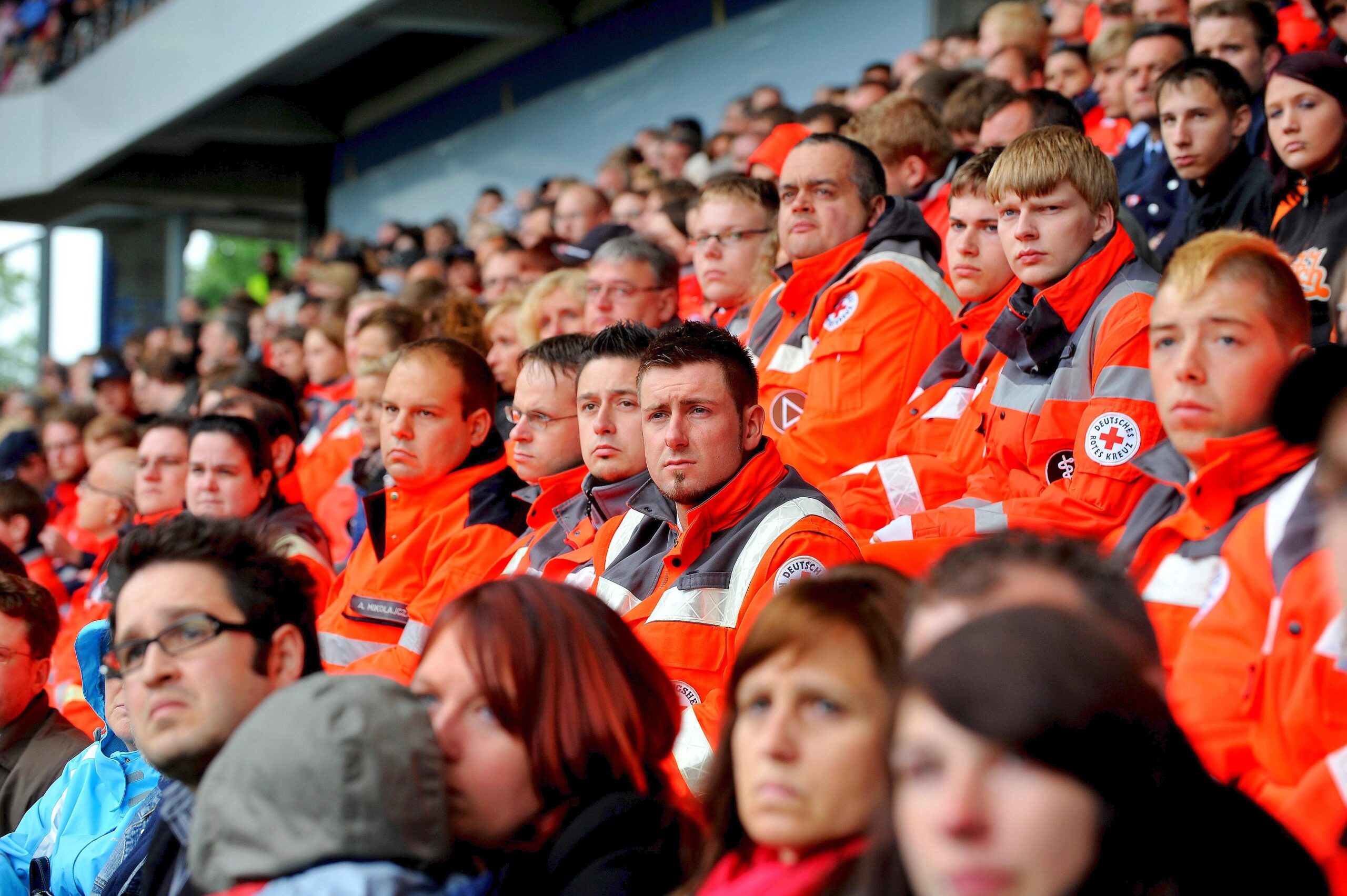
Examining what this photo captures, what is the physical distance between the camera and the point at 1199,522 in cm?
237

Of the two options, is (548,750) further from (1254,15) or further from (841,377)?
(1254,15)

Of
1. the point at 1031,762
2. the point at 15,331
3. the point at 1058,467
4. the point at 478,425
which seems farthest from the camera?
the point at 15,331

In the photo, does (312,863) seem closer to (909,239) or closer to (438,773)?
(438,773)

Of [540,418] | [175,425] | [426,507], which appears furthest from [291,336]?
[540,418]

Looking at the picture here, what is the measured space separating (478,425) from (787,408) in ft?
3.35

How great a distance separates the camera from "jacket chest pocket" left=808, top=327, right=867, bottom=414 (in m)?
4.19

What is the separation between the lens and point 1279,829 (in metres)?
1.60

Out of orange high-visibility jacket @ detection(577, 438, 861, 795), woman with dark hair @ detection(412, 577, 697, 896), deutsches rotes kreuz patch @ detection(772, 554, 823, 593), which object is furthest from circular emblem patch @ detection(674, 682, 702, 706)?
woman with dark hair @ detection(412, 577, 697, 896)

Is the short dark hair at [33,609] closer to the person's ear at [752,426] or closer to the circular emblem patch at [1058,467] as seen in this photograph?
the person's ear at [752,426]

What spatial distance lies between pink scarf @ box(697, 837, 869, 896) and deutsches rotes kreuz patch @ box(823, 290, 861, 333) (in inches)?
106

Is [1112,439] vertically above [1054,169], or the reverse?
[1054,169]

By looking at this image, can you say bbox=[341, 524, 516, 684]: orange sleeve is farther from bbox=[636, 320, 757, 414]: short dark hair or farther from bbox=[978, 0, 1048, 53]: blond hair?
bbox=[978, 0, 1048, 53]: blond hair

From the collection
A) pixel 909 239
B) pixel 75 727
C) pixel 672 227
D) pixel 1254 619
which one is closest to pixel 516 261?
pixel 672 227

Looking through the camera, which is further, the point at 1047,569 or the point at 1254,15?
the point at 1254,15
